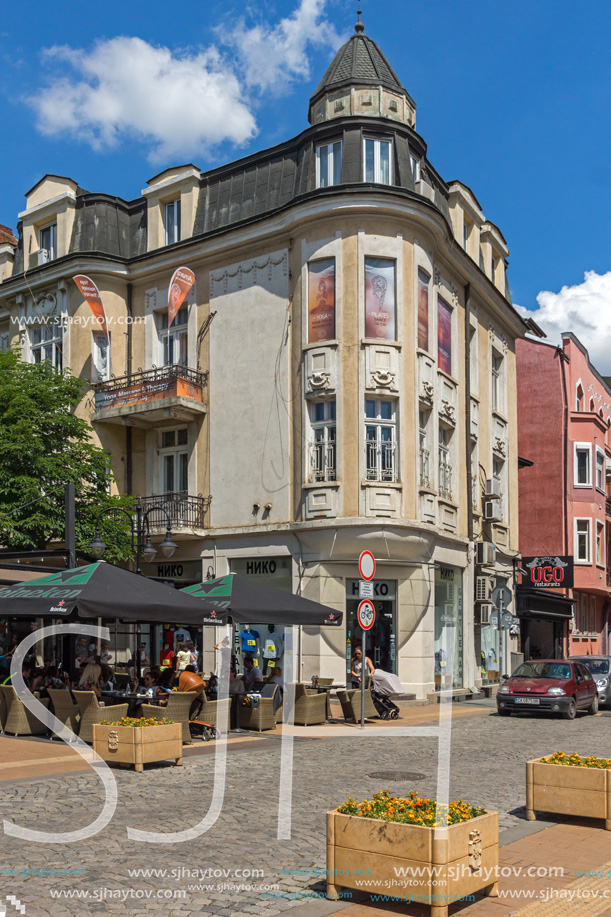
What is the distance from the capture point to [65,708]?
49.8ft

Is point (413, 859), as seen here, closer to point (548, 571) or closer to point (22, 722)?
point (22, 722)

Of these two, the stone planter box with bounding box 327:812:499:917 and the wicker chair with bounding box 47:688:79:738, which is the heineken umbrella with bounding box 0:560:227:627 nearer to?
the wicker chair with bounding box 47:688:79:738

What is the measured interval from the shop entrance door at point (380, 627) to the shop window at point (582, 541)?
19765 millimetres

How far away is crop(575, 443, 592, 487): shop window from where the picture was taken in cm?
4325

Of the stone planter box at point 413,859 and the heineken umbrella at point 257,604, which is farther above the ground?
the heineken umbrella at point 257,604

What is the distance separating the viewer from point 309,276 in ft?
85.4

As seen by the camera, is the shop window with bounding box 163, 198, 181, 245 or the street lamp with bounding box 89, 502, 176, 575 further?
the shop window with bounding box 163, 198, 181, 245

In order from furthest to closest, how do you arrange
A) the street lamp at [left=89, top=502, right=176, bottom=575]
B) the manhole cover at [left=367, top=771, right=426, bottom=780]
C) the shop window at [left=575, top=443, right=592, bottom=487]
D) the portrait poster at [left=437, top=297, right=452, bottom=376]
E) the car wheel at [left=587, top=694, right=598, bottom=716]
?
the shop window at [left=575, top=443, right=592, bottom=487], the portrait poster at [left=437, top=297, right=452, bottom=376], the car wheel at [left=587, top=694, right=598, bottom=716], the street lamp at [left=89, top=502, right=176, bottom=575], the manhole cover at [left=367, top=771, right=426, bottom=780]

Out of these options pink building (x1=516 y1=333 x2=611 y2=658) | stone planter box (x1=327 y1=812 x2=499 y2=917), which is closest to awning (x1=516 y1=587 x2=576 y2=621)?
pink building (x1=516 y1=333 x2=611 y2=658)

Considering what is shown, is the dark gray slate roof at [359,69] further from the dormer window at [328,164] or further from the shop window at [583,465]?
the shop window at [583,465]

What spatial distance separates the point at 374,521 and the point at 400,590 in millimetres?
2415

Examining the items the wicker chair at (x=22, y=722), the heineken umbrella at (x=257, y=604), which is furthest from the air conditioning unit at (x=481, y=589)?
the wicker chair at (x=22, y=722)

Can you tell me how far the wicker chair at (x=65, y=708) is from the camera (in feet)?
49.3

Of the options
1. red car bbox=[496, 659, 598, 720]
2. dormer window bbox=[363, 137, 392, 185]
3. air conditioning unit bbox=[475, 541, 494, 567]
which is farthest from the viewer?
air conditioning unit bbox=[475, 541, 494, 567]
